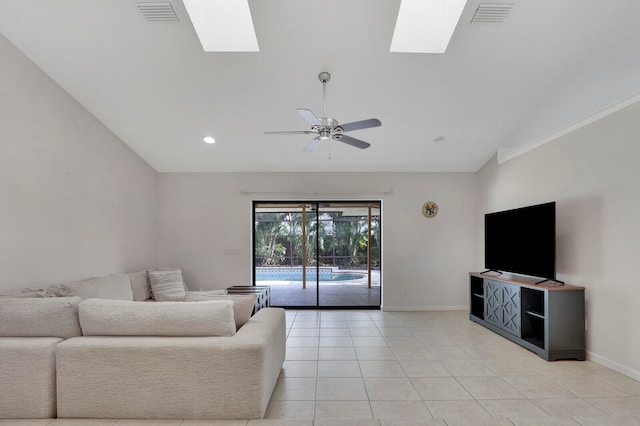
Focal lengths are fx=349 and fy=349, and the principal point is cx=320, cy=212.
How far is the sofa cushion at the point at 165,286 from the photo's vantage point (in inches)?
201

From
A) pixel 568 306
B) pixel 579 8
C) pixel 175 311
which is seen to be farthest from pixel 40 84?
pixel 568 306

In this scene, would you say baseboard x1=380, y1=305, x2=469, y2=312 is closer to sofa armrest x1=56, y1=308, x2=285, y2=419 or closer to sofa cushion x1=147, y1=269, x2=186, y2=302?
sofa cushion x1=147, y1=269, x2=186, y2=302

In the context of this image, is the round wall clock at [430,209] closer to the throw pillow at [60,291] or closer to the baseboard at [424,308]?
the baseboard at [424,308]

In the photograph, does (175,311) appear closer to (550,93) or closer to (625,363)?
(625,363)

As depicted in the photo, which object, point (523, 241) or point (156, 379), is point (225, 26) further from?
point (523, 241)

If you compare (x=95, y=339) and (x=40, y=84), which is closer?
(x=95, y=339)

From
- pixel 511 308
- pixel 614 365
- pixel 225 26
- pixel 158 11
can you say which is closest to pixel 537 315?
pixel 511 308

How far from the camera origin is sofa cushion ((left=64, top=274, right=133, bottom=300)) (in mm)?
3799

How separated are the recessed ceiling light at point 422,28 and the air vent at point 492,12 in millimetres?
367

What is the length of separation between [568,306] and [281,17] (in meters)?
4.13

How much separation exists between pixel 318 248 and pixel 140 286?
296 cm

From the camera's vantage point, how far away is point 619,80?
129 inches

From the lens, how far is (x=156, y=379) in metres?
2.42

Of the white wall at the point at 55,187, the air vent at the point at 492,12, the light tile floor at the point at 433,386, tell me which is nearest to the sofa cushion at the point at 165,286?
the white wall at the point at 55,187
